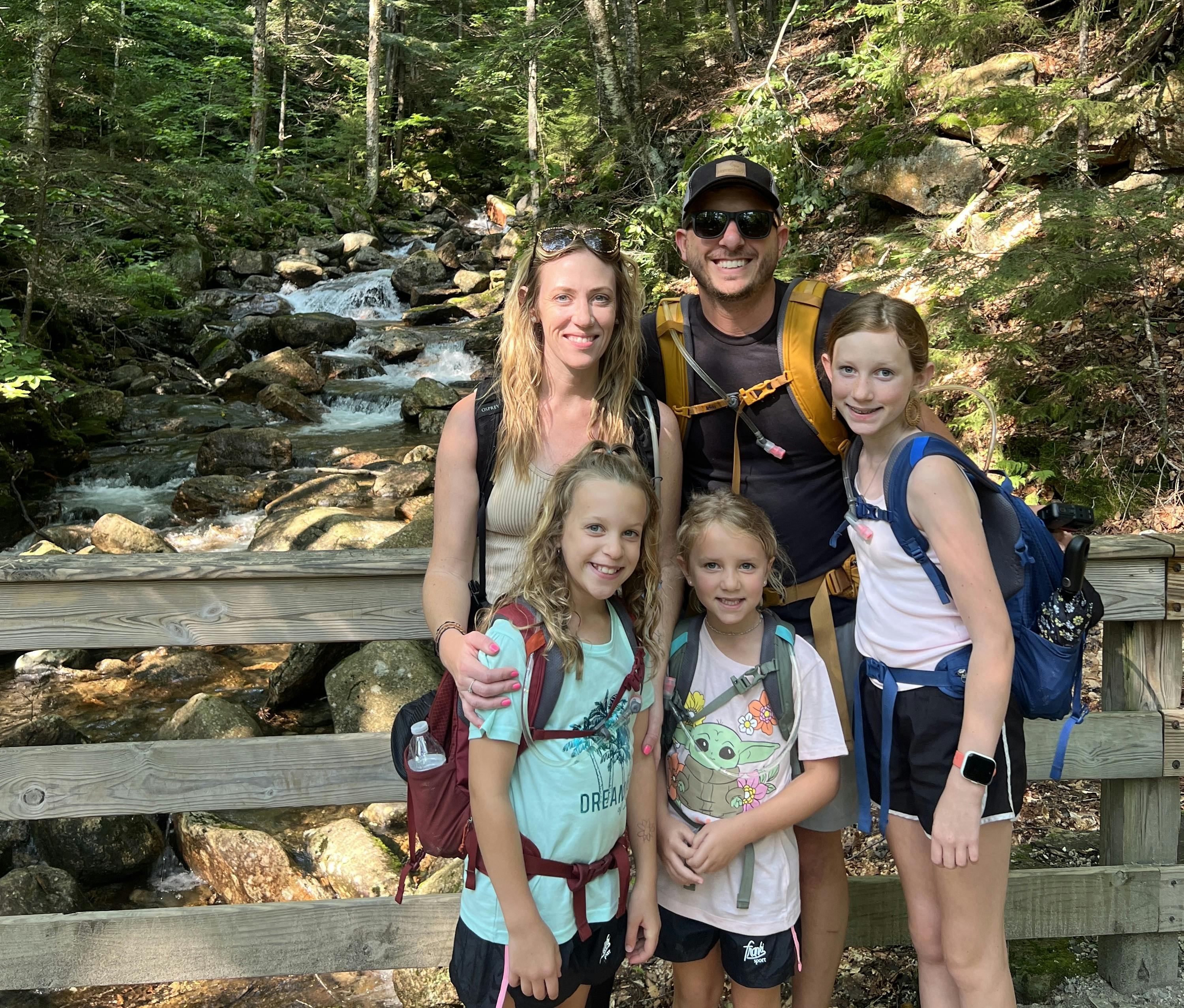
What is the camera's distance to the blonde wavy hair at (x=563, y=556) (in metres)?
2.06

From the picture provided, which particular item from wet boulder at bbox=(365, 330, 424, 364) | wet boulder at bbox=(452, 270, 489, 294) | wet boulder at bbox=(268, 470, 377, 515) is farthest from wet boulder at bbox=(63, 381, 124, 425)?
wet boulder at bbox=(452, 270, 489, 294)

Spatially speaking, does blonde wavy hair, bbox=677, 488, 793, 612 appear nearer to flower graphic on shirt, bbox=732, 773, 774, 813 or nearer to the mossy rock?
flower graphic on shirt, bbox=732, 773, 774, 813

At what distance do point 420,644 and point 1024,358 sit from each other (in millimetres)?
5160

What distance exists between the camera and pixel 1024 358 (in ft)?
23.5

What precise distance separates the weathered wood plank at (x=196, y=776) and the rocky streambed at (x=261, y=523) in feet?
4.11

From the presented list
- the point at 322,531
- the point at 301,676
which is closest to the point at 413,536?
the point at 322,531

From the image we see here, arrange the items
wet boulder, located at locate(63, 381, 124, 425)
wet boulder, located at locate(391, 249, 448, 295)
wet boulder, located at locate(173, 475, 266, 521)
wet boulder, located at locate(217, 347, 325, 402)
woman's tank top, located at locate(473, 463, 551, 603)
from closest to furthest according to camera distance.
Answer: woman's tank top, located at locate(473, 463, 551, 603), wet boulder, located at locate(173, 475, 266, 521), wet boulder, located at locate(63, 381, 124, 425), wet boulder, located at locate(217, 347, 325, 402), wet boulder, located at locate(391, 249, 448, 295)

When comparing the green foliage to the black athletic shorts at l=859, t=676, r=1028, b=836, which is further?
the green foliage

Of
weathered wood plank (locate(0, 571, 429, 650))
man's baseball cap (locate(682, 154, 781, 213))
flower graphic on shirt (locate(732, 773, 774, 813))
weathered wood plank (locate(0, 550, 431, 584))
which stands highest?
man's baseball cap (locate(682, 154, 781, 213))

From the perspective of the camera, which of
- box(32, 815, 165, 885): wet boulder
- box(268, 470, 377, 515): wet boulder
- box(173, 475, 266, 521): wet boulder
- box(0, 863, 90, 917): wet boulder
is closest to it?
box(0, 863, 90, 917): wet boulder

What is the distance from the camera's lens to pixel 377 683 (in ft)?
19.0

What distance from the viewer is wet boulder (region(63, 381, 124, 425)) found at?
12.4 m

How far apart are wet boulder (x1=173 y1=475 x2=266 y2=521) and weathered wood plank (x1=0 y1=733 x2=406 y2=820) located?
8.02 metres

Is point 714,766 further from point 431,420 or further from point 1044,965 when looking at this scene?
point 431,420
